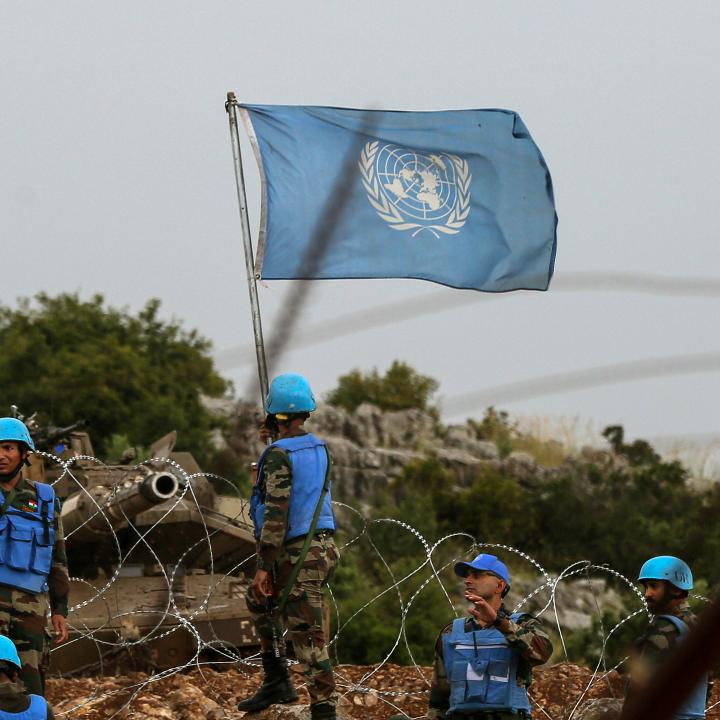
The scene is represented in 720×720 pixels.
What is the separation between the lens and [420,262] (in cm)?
975

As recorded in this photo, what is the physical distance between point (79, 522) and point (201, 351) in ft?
89.4

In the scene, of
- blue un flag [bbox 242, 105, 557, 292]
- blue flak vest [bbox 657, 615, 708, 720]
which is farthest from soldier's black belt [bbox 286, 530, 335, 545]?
blue un flag [bbox 242, 105, 557, 292]

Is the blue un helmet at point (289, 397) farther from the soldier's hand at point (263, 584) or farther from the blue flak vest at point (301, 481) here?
the soldier's hand at point (263, 584)

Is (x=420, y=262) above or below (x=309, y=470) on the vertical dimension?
above

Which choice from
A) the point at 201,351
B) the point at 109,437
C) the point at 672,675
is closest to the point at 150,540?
the point at 672,675

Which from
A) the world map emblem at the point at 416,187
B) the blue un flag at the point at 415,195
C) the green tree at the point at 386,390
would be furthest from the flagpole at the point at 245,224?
the green tree at the point at 386,390

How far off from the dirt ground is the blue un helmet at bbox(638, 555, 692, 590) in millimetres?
2579

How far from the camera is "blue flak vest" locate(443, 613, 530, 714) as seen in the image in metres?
5.28

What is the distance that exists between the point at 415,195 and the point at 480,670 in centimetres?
526

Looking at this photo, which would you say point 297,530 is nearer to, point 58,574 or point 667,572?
point 58,574

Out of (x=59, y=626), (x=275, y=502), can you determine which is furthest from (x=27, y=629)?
(x=275, y=502)

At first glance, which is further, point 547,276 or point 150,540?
point 150,540

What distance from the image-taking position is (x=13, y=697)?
205 inches

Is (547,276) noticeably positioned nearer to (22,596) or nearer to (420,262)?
(420,262)
